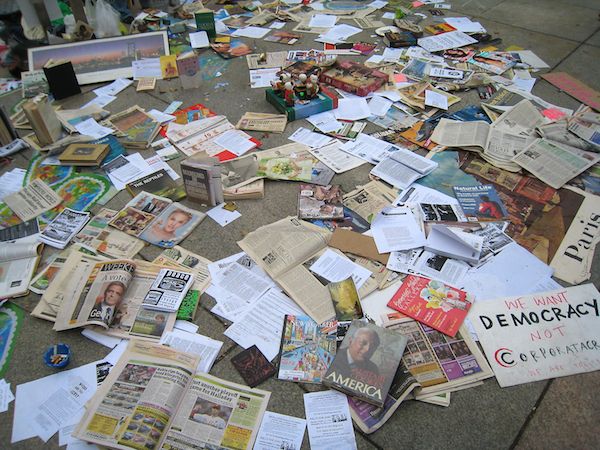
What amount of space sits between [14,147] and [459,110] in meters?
3.46

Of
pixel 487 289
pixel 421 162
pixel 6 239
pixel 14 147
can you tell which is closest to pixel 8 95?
pixel 14 147

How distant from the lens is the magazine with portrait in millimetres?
2385

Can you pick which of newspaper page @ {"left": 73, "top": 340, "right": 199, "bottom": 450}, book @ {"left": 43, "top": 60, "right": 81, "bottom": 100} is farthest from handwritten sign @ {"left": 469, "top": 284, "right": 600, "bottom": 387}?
book @ {"left": 43, "top": 60, "right": 81, "bottom": 100}

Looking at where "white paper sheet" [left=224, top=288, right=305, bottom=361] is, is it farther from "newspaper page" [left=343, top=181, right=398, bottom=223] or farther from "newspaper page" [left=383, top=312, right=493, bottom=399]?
"newspaper page" [left=343, top=181, right=398, bottom=223]

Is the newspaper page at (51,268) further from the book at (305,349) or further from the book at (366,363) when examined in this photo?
the book at (366,363)

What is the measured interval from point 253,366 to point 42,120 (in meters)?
2.39

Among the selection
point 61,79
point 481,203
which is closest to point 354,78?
point 481,203

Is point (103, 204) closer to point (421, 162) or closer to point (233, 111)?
point (233, 111)

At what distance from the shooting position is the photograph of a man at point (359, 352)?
5.74 ft

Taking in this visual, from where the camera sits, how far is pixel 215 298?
6.84 feet

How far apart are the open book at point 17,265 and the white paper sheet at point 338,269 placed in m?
1.53

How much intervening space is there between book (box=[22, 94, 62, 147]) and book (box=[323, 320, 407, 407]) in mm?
2619

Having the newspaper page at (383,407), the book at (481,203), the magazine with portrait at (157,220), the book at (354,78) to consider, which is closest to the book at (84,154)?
the magazine with portrait at (157,220)

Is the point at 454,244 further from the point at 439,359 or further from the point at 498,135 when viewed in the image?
the point at 498,135
